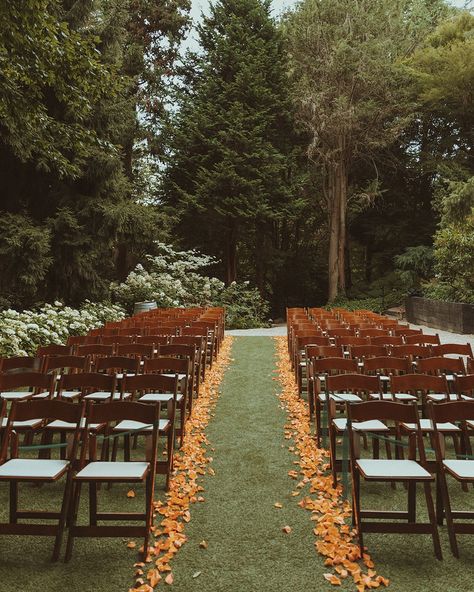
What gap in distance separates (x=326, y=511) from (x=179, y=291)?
16702mm

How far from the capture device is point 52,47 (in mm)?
9031

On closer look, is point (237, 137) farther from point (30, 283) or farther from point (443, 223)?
point (30, 283)

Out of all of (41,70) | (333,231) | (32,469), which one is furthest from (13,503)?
(333,231)

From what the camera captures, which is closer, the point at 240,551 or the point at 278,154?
the point at 240,551

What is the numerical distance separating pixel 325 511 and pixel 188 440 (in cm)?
212

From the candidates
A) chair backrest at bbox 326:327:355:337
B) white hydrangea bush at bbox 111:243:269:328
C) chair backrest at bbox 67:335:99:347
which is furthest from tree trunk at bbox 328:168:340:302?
chair backrest at bbox 67:335:99:347

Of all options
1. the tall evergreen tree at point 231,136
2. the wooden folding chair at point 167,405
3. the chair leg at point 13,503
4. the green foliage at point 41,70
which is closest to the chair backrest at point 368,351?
the wooden folding chair at point 167,405

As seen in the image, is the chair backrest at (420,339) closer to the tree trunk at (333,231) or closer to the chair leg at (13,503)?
the chair leg at (13,503)

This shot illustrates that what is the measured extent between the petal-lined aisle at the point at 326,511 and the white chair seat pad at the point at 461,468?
0.78 m

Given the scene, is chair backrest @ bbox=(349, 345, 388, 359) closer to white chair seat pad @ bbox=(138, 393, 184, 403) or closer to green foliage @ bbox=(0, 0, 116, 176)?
white chair seat pad @ bbox=(138, 393, 184, 403)

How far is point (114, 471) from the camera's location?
10.8 ft

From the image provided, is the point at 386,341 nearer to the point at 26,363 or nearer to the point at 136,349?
the point at 136,349

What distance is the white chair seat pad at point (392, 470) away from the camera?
318 cm

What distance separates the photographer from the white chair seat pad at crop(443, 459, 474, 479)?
3.19m
